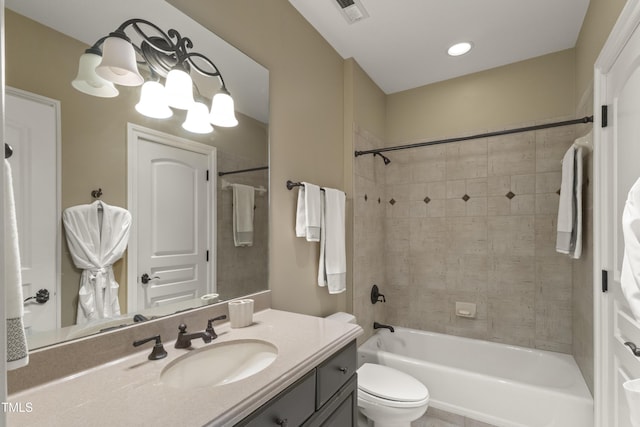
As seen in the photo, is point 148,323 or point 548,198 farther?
point 548,198

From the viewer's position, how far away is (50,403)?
2.35 feet

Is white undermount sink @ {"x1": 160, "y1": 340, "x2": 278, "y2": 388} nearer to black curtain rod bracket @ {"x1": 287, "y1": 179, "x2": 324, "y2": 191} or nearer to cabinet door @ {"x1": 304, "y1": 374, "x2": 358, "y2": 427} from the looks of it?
cabinet door @ {"x1": 304, "y1": 374, "x2": 358, "y2": 427}

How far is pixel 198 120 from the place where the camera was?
1299 millimetres

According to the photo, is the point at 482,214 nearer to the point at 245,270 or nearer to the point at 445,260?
the point at 445,260

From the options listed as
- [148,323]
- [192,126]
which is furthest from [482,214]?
[148,323]

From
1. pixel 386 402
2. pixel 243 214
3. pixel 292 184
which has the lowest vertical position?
pixel 386 402

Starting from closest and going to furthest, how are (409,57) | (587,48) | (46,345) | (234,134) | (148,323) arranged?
(46,345) → (148,323) → (234,134) → (587,48) → (409,57)

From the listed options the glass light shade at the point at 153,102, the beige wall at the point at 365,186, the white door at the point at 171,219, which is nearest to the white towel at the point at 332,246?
the beige wall at the point at 365,186

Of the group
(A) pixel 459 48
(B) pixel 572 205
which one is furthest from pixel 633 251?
(A) pixel 459 48

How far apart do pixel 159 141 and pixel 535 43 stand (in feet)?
8.46

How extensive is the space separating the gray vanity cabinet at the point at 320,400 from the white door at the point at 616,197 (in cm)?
109

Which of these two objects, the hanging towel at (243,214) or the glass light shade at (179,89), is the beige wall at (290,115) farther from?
the glass light shade at (179,89)

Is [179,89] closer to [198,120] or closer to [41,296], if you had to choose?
[198,120]

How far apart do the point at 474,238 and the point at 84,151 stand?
2612 mm
